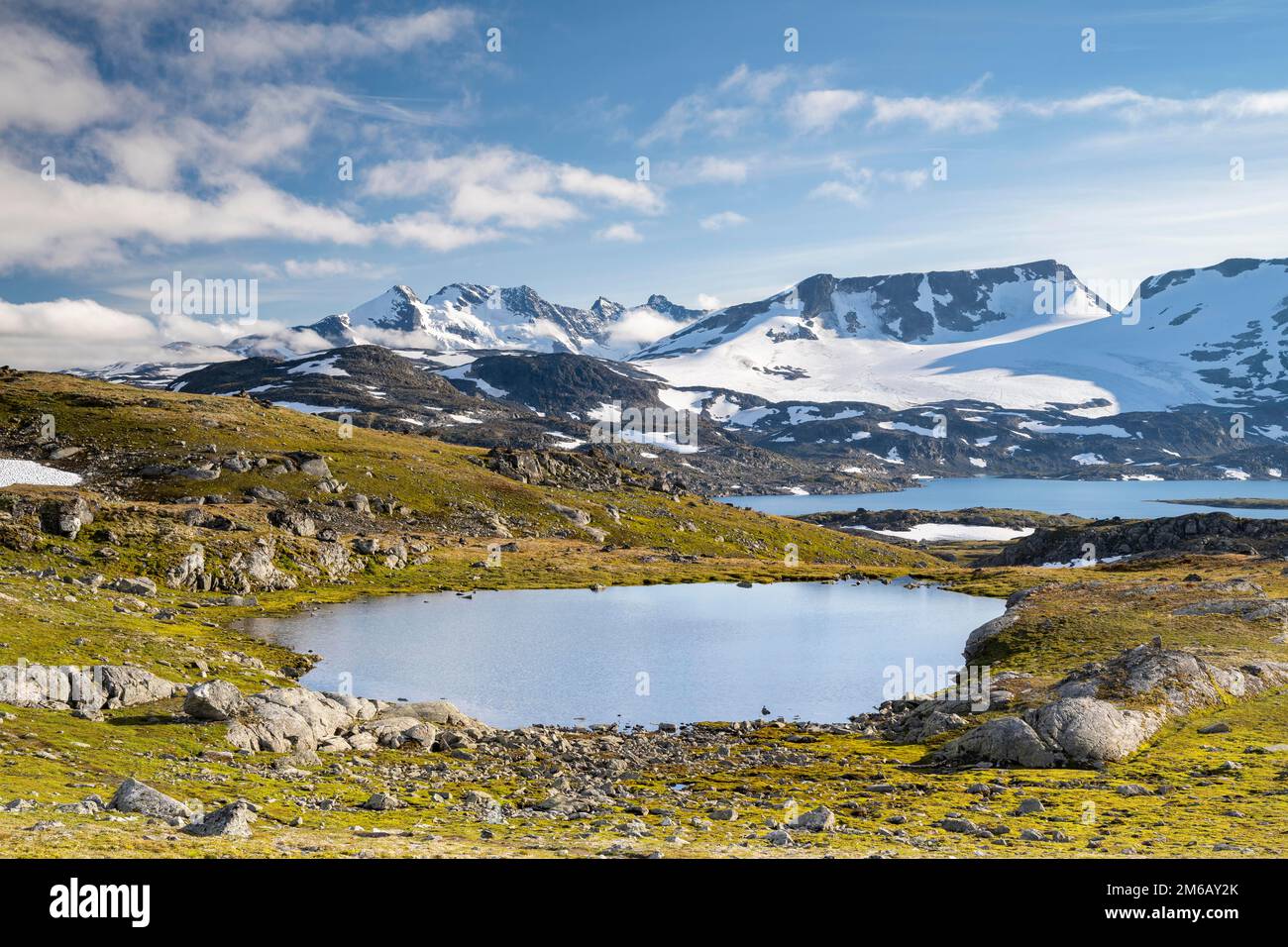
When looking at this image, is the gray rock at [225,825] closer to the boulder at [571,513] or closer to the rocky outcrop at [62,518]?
the rocky outcrop at [62,518]

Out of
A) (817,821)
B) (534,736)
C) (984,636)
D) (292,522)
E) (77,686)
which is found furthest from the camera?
(292,522)

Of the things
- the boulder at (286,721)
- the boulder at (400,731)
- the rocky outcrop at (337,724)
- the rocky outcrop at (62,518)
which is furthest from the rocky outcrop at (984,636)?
the rocky outcrop at (62,518)

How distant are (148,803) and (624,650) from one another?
60968mm

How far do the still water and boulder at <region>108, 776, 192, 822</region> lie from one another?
3156 cm

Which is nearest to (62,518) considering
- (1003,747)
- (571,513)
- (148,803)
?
(148,803)

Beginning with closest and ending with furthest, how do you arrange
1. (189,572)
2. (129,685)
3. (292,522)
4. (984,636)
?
(129,685)
(984,636)
(189,572)
(292,522)

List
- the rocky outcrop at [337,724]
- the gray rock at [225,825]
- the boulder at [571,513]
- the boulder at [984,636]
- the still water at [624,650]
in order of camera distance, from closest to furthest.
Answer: the gray rock at [225,825] → the rocky outcrop at [337,724] → the still water at [624,650] → the boulder at [984,636] → the boulder at [571,513]

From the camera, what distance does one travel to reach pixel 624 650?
86312 millimetres

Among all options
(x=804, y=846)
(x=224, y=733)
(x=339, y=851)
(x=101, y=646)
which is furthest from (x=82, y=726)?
(x=804, y=846)

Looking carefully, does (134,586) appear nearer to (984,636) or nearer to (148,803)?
(148,803)

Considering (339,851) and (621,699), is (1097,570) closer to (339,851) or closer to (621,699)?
(621,699)

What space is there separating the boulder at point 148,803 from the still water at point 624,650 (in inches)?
1242

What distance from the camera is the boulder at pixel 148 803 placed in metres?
26.9

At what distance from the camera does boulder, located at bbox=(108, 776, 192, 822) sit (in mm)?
26875
